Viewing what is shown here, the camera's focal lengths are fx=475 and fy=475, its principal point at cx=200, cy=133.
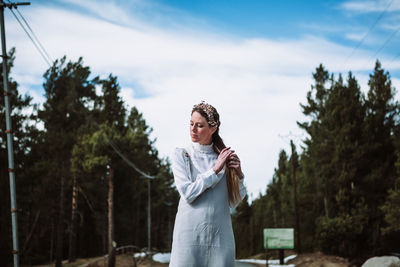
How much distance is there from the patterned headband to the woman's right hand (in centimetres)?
24

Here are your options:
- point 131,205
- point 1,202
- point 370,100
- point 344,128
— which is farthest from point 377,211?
point 131,205

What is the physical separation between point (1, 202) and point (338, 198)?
760 inches

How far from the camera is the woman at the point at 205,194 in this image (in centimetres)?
322

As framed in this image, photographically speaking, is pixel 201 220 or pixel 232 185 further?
pixel 232 185

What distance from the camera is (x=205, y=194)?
3.36 m

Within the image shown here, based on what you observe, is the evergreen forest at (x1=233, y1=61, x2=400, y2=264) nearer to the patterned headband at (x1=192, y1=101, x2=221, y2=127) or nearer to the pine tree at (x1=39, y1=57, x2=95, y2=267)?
the pine tree at (x1=39, y1=57, x2=95, y2=267)

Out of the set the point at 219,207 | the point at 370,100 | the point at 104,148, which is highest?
the point at 370,100

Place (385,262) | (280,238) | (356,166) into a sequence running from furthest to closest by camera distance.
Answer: (356,166)
(280,238)
(385,262)

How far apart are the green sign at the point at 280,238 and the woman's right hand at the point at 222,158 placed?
22.7 metres

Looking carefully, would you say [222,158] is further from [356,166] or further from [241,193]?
[356,166]

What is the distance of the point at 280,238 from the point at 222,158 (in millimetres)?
23175

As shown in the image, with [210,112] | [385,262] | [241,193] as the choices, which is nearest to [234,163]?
[241,193]

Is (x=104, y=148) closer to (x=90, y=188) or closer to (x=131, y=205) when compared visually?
(x=90, y=188)

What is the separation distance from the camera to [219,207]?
11.0 ft
